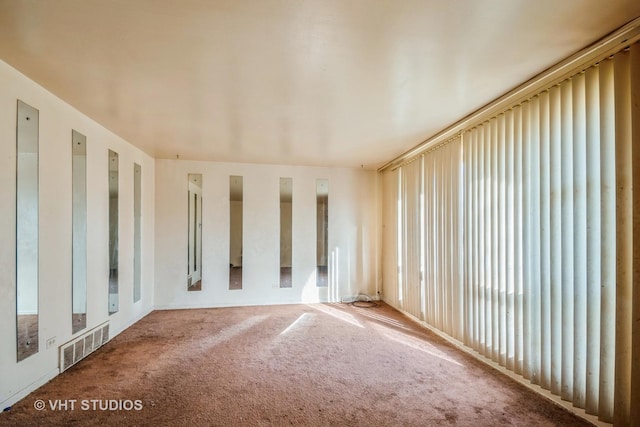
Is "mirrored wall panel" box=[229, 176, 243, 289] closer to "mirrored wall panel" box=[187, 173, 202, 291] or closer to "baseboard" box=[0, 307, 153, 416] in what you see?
"mirrored wall panel" box=[187, 173, 202, 291]

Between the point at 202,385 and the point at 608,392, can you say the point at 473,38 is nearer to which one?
the point at 608,392

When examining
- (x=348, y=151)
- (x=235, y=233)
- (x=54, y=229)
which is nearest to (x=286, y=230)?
(x=235, y=233)

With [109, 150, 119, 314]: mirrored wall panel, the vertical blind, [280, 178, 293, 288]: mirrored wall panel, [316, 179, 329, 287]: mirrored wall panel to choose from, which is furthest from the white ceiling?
[316, 179, 329, 287]: mirrored wall panel

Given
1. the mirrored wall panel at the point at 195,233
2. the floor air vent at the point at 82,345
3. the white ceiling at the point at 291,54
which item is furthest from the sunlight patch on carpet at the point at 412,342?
the floor air vent at the point at 82,345

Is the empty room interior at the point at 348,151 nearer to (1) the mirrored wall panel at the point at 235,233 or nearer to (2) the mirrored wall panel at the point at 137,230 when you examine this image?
(2) the mirrored wall panel at the point at 137,230

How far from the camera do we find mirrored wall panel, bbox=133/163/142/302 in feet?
15.3

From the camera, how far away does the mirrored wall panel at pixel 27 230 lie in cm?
250

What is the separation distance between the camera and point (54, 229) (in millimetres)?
2904

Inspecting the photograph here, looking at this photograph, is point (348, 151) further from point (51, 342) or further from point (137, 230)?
point (51, 342)

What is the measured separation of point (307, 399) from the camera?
8.34 ft

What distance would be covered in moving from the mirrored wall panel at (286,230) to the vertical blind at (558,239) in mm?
2835

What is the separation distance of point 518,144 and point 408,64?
1.27m

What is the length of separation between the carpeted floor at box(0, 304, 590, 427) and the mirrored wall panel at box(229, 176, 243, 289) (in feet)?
4.52

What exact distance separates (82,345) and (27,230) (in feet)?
4.66
